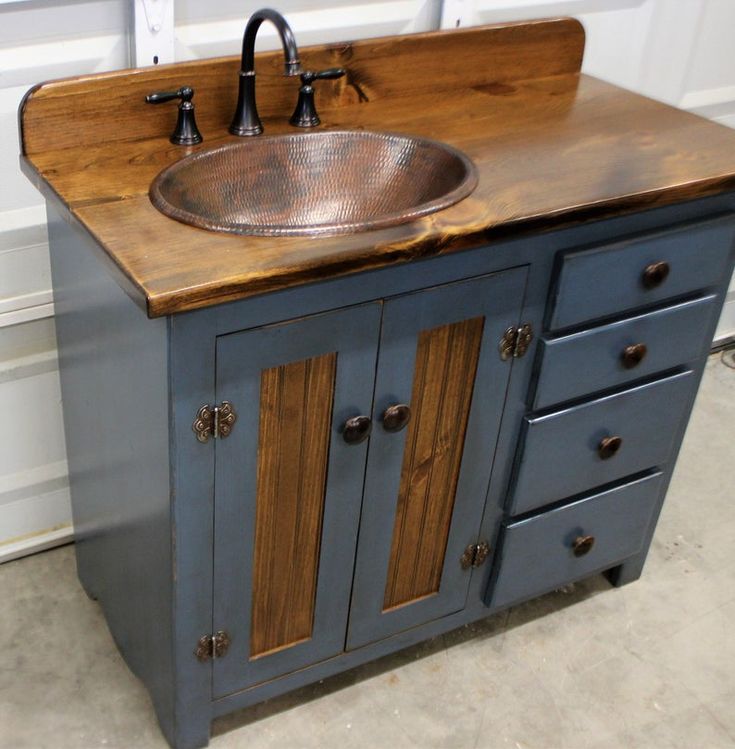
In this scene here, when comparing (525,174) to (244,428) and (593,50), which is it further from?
(593,50)

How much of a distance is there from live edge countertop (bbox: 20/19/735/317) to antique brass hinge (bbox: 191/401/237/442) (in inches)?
7.4

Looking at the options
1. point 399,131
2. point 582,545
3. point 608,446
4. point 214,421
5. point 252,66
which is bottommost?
point 582,545

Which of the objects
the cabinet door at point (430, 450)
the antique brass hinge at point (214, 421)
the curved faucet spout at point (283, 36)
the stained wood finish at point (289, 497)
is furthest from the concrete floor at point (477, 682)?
the curved faucet spout at point (283, 36)

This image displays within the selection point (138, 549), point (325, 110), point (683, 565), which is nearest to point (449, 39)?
point (325, 110)

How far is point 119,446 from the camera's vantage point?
67.9 inches

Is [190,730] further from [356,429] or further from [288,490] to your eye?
[356,429]

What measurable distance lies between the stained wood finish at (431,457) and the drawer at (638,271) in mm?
164

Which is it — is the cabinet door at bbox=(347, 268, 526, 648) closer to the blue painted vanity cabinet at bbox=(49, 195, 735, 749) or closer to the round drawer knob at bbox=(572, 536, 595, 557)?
the blue painted vanity cabinet at bbox=(49, 195, 735, 749)

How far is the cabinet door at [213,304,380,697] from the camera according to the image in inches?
60.0

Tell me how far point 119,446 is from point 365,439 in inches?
15.4

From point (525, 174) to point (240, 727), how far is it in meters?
1.07

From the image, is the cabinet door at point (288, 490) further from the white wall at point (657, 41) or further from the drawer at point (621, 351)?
the white wall at point (657, 41)

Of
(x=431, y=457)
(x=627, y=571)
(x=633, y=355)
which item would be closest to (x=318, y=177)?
(x=431, y=457)

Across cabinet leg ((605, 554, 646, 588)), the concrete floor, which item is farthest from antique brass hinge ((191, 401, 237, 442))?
cabinet leg ((605, 554, 646, 588))
